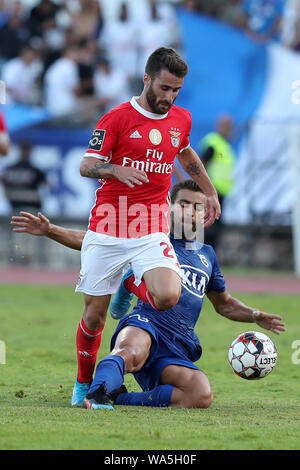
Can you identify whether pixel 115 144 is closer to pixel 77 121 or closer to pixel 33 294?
pixel 33 294

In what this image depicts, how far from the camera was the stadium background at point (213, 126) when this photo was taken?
17516 mm

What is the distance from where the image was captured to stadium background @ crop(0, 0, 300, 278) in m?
17.5

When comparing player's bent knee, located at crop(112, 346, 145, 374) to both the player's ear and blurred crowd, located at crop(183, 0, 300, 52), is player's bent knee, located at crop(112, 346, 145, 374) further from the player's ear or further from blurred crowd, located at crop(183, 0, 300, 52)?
blurred crowd, located at crop(183, 0, 300, 52)

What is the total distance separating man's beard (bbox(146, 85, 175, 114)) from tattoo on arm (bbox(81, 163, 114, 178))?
0.57m

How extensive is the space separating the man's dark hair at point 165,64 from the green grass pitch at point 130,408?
223 cm

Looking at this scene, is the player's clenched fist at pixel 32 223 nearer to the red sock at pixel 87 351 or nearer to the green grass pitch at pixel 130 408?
the red sock at pixel 87 351

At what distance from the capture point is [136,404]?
5.75 m

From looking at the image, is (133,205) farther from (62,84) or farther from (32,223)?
(62,84)

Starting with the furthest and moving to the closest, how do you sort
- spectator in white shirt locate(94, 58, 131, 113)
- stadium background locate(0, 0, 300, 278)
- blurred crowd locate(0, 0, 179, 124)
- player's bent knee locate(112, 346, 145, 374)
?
blurred crowd locate(0, 0, 179, 124) < spectator in white shirt locate(94, 58, 131, 113) < stadium background locate(0, 0, 300, 278) < player's bent knee locate(112, 346, 145, 374)

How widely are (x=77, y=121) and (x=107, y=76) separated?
1.36 meters

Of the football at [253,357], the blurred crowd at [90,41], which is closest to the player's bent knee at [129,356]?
the football at [253,357]

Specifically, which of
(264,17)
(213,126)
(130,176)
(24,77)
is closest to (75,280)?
(213,126)

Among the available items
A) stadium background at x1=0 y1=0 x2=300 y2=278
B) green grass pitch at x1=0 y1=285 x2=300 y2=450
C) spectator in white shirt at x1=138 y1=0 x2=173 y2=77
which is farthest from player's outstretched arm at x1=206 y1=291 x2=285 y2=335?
spectator in white shirt at x1=138 y1=0 x2=173 y2=77
